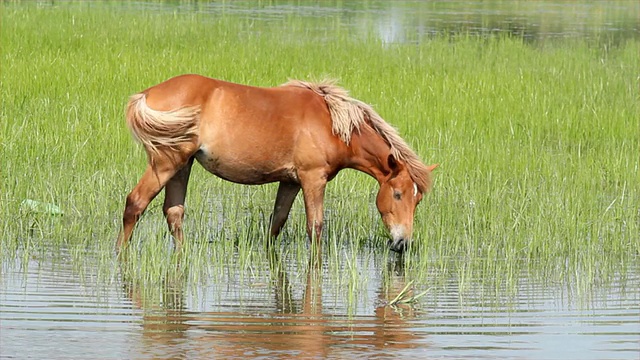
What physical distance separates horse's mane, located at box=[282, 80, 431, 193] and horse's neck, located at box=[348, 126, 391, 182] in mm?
49

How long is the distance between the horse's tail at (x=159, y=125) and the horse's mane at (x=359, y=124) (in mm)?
1036

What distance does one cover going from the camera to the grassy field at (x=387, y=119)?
8398 millimetres

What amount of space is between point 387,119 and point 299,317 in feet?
22.0

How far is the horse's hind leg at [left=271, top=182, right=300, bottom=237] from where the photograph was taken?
346 inches

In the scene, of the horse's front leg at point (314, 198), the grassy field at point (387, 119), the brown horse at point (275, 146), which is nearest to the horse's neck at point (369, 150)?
the brown horse at point (275, 146)

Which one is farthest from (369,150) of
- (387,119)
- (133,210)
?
(387,119)

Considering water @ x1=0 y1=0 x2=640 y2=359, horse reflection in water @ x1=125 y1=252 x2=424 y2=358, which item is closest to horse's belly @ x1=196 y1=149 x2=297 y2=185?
water @ x1=0 y1=0 x2=640 y2=359

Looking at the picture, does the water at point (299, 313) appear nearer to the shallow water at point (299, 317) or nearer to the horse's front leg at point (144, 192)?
the shallow water at point (299, 317)

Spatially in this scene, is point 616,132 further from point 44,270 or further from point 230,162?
point 44,270

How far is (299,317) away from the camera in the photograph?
6652 mm

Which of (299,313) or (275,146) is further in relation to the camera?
(275,146)

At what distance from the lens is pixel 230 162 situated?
8320 millimetres

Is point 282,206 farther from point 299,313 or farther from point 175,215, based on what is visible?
point 299,313

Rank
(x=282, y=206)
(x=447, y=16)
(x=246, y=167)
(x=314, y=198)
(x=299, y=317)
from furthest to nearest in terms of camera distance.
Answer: (x=447, y=16), (x=282, y=206), (x=314, y=198), (x=246, y=167), (x=299, y=317)
